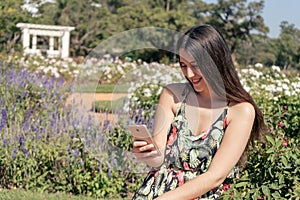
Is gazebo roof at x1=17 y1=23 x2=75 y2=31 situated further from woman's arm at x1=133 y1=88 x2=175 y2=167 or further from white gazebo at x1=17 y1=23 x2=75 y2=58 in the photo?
woman's arm at x1=133 y1=88 x2=175 y2=167

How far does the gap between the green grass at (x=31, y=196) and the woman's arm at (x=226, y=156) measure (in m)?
2.42

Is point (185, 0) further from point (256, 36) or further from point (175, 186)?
point (175, 186)

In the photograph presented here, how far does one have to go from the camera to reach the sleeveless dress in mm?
2152

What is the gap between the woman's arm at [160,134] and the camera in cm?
217

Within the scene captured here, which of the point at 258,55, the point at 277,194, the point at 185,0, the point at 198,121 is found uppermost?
the point at 198,121

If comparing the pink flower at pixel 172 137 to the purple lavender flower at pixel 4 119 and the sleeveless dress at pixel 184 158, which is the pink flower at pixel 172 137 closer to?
the sleeveless dress at pixel 184 158

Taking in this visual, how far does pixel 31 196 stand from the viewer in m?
4.34

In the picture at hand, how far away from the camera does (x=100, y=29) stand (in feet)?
90.2

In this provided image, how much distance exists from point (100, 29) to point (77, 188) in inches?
915

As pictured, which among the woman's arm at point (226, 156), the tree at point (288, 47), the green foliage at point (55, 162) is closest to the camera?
the woman's arm at point (226, 156)

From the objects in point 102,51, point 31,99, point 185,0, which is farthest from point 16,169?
point 185,0

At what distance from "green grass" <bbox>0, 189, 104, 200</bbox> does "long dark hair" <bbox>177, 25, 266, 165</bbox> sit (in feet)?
8.10

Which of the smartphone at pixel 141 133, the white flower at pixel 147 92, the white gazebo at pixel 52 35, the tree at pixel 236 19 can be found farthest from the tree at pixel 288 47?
the smartphone at pixel 141 133

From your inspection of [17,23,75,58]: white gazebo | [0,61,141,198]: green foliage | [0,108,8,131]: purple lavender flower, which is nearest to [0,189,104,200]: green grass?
[0,61,141,198]: green foliage
